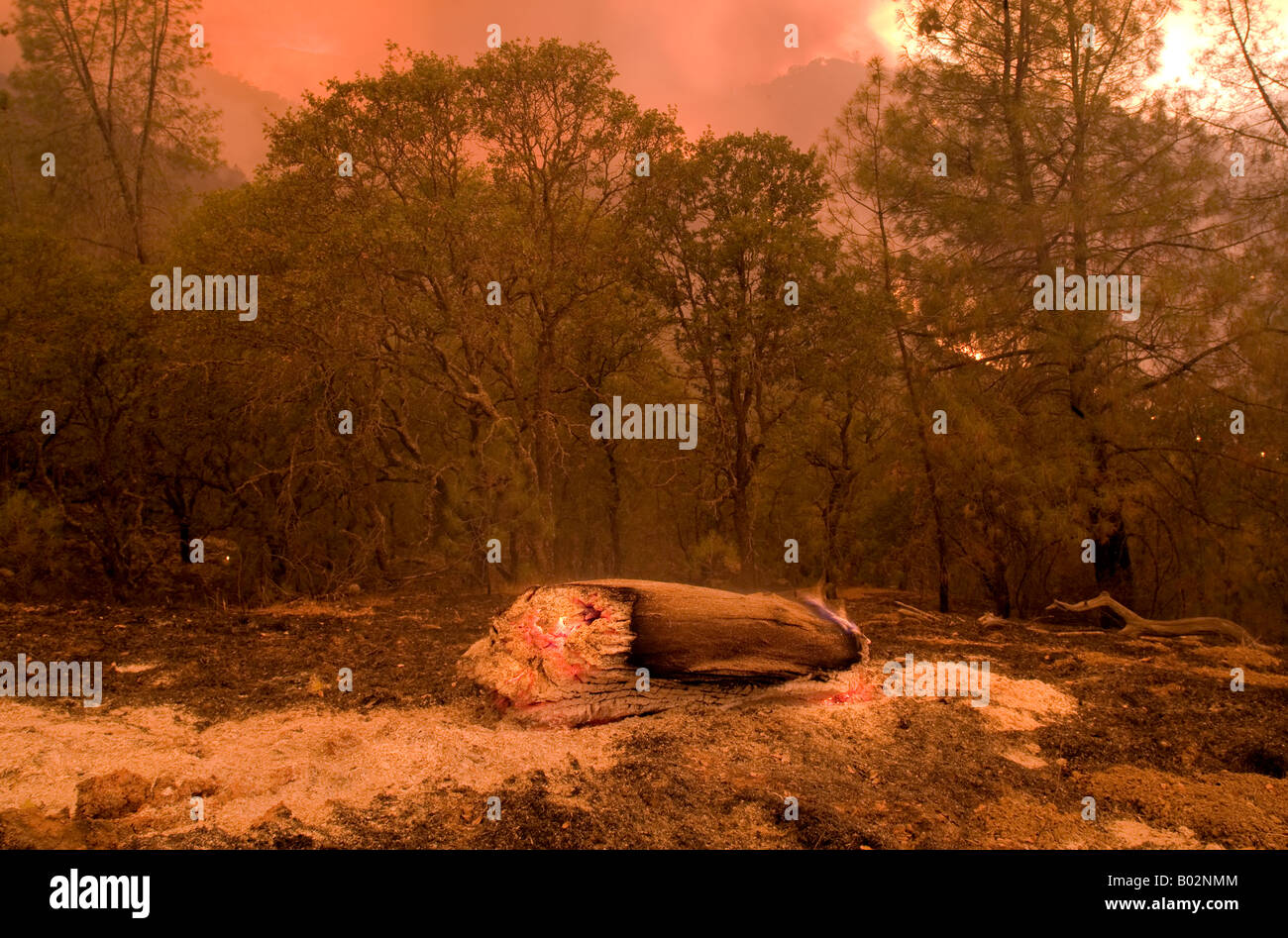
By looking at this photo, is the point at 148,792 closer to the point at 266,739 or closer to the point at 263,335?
the point at 266,739

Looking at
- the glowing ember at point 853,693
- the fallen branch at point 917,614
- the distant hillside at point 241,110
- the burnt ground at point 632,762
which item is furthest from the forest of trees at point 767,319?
the distant hillside at point 241,110

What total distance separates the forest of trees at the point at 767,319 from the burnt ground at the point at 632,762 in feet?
14.9

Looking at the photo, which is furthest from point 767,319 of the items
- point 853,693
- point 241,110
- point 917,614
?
A: point 241,110

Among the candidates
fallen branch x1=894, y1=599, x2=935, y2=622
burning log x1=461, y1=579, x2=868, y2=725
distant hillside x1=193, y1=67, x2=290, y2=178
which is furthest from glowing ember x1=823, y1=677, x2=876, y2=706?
distant hillside x1=193, y1=67, x2=290, y2=178

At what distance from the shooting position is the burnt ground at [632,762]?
3510mm

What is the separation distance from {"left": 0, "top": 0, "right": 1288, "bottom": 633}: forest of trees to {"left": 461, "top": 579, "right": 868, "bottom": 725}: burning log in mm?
A: 5439

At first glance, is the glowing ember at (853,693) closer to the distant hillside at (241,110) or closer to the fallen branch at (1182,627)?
the fallen branch at (1182,627)

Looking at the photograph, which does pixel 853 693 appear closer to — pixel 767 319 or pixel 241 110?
pixel 767 319

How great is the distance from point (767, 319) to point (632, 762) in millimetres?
8672

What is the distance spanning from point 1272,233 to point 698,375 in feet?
26.6

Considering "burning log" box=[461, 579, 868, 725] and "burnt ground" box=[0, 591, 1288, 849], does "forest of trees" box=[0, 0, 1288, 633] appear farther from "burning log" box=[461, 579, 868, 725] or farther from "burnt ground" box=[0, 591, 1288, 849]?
"burning log" box=[461, 579, 868, 725]

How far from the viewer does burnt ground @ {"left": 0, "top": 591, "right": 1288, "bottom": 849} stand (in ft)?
11.5

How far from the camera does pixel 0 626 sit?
7277 mm
